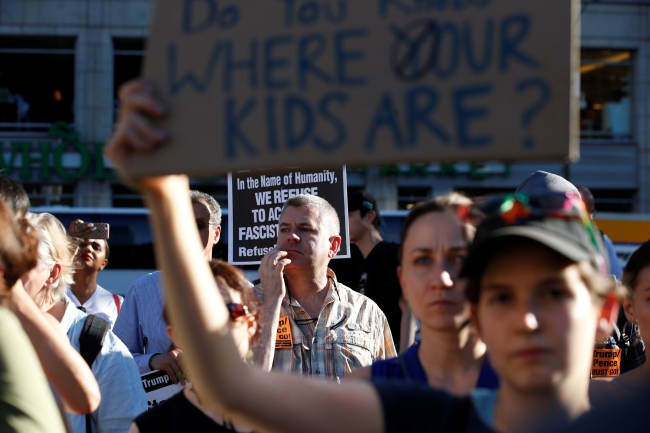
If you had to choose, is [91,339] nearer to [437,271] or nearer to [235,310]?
[235,310]

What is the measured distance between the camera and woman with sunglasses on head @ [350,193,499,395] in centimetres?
238

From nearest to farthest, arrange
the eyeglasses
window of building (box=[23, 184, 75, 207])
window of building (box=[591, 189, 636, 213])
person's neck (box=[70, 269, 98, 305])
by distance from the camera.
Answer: the eyeglasses < person's neck (box=[70, 269, 98, 305]) < window of building (box=[23, 184, 75, 207]) < window of building (box=[591, 189, 636, 213])

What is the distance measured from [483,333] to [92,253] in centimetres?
432

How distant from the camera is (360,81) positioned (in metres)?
1.69

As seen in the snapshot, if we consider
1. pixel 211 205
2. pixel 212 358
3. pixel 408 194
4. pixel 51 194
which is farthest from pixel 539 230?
pixel 51 194

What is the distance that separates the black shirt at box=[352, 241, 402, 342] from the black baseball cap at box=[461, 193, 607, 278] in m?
3.12

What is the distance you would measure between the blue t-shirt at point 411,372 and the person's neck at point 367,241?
3098mm

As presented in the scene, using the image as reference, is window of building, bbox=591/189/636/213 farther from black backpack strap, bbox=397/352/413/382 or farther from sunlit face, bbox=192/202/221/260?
black backpack strap, bbox=397/352/413/382

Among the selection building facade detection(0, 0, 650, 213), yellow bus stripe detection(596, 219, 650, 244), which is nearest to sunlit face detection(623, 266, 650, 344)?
yellow bus stripe detection(596, 219, 650, 244)

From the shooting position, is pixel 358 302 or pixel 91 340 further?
pixel 358 302

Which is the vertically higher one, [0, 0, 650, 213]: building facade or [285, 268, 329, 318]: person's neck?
[0, 0, 650, 213]: building facade

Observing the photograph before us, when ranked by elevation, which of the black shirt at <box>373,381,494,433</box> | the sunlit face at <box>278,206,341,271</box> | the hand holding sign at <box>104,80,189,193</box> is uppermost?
the hand holding sign at <box>104,80,189,193</box>

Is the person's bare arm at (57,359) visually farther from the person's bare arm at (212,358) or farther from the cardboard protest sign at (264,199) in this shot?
the cardboard protest sign at (264,199)

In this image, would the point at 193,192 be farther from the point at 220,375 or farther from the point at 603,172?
the point at 603,172
